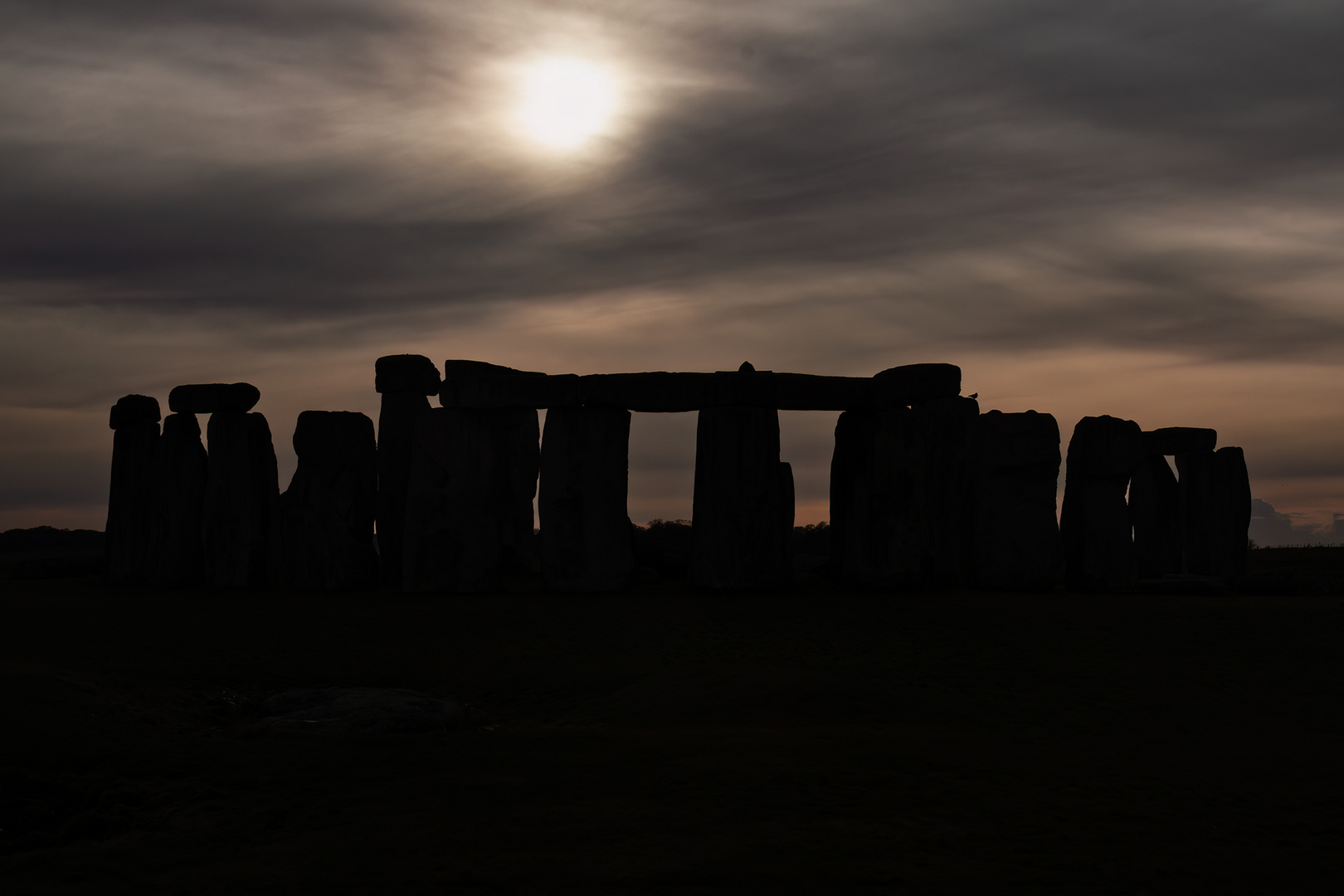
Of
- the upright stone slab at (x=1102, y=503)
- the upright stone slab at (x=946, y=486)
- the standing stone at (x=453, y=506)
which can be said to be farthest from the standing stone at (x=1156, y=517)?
the standing stone at (x=453, y=506)

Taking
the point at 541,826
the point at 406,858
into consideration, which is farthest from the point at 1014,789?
the point at 406,858

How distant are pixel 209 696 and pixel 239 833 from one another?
4402 millimetres

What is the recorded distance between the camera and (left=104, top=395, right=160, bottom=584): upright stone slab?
1579 centimetres

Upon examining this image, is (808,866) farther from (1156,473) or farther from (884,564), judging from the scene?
(1156,473)

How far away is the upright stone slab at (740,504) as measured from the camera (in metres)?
13.6

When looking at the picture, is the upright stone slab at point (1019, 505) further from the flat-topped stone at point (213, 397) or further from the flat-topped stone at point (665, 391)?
the flat-topped stone at point (213, 397)

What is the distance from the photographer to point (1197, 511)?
18.1 meters

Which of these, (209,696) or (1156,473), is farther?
(1156,473)

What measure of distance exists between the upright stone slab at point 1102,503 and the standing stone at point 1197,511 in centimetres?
431

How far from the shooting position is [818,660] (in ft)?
31.6

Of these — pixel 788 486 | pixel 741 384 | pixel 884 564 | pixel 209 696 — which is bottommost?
pixel 209 696

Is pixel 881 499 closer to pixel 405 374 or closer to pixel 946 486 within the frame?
pixel 946 486

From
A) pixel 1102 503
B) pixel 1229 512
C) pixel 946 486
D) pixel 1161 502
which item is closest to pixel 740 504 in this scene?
pixel 946 486

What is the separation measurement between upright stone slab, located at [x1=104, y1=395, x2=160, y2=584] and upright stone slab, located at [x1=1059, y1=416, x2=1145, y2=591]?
12767 millimetres
